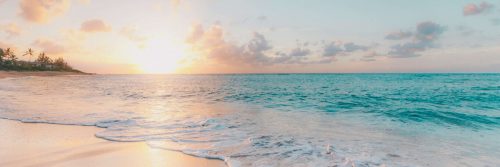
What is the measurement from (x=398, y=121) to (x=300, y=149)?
7224 mm

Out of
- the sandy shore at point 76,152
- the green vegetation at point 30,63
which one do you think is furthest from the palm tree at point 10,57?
the sandy shore at point 76,152

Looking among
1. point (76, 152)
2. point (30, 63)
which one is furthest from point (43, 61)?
point (76, 152)

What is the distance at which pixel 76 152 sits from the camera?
6980 millimetres

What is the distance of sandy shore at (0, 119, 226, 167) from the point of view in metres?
6.28

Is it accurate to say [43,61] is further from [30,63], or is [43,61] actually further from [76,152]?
[76,152]

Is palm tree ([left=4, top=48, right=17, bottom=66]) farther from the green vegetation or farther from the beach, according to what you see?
the beach

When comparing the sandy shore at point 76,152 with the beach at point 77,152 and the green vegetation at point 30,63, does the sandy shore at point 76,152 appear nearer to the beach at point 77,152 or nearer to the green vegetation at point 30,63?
the beach at point 77,152

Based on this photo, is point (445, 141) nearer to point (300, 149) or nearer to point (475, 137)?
point (475, 137)

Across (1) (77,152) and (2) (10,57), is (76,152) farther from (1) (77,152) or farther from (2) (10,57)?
(2) (10,57)

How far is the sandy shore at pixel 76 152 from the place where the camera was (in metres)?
6.28

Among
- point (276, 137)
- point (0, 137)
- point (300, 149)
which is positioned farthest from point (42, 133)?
point (300, 149)

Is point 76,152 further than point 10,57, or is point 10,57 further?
point 10,57

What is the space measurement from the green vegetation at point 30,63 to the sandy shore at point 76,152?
110 meters

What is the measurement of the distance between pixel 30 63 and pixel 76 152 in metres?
132
